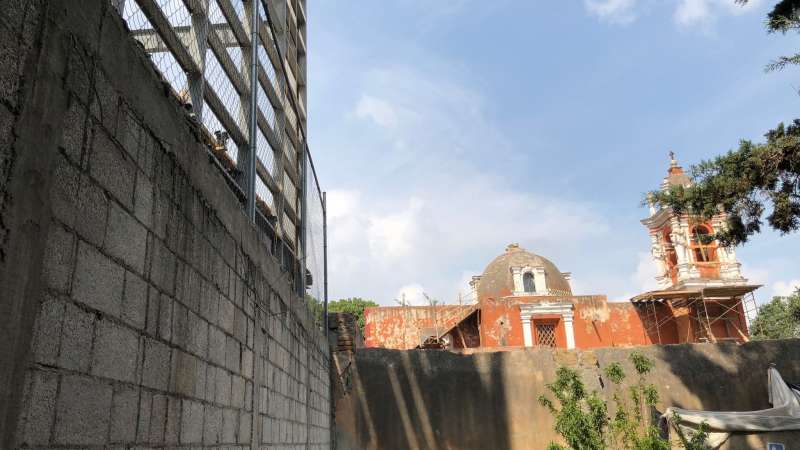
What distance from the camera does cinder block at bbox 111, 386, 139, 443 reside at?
1.62m

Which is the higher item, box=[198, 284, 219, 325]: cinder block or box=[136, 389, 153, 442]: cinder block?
box=[198, 284, 219, 325]: cinder block

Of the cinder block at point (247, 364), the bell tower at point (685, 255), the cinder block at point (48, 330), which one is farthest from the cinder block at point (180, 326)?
the bell tower at point (685, 255)

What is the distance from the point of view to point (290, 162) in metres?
5.61

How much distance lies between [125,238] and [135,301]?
0.21 m

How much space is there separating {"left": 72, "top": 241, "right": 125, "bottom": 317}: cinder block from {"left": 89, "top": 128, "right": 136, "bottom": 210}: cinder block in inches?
8.1

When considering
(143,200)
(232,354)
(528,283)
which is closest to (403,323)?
(528,283)

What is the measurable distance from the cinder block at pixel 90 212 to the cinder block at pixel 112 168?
0.04 m

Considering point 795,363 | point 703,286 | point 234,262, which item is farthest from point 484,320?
point 234,262

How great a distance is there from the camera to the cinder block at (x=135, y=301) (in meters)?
1.73

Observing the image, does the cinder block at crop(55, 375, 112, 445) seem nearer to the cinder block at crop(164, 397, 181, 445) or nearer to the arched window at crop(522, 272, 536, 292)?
the cinder block at crop(164, 397, 181, 445)

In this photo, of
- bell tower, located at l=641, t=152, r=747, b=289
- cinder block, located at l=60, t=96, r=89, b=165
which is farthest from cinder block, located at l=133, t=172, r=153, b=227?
bell tower, located at l=641, t=152, r=747, b=289

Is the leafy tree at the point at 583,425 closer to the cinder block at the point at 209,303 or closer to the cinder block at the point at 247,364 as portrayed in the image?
the cinder block at the point at 247,364

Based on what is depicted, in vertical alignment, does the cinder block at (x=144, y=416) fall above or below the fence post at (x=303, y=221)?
below

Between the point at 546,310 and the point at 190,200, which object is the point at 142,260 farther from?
the point at 546,310
